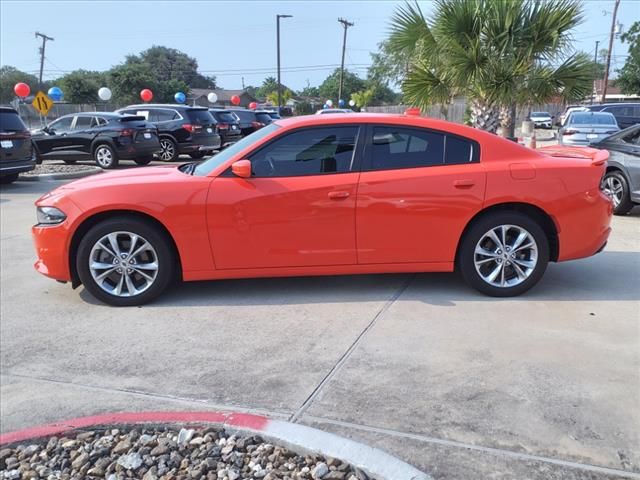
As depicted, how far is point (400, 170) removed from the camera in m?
4.73

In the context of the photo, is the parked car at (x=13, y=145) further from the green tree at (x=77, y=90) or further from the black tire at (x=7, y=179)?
the green tree at (x=77, y=90)

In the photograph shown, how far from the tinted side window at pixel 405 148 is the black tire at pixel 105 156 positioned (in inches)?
467

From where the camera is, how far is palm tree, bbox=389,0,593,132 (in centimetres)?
915

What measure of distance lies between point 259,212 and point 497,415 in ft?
8.00

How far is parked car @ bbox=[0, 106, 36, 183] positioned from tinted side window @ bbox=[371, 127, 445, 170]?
9307 millimetres

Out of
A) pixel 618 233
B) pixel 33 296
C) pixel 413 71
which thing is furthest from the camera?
pixel 413 71

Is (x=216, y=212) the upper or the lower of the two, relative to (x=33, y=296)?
upper

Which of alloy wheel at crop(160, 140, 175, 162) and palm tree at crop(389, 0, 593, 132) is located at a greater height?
palm tree at crop(389, 0, 593, 132)

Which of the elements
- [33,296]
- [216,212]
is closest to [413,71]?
[216,212]

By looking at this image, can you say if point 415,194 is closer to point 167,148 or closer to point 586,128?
point 586,128

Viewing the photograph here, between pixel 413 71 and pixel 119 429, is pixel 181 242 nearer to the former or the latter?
pixel 119 429

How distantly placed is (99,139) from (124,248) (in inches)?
453

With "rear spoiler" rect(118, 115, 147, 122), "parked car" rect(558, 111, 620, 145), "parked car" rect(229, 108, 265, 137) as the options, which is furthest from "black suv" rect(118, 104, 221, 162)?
"parked car" rect(558, 111, 620, 145)

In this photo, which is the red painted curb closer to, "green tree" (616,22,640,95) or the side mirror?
the side mirror
